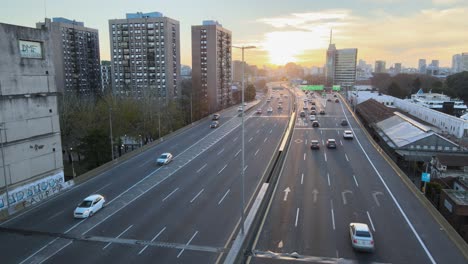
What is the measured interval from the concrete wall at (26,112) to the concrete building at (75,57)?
7144cm

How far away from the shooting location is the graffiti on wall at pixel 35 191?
26942 mm

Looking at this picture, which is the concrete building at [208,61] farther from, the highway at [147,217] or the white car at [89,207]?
the white car at [89,207]

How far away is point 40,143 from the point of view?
31344 millimetres

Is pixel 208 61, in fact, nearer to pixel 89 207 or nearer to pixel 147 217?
pixel 89 207

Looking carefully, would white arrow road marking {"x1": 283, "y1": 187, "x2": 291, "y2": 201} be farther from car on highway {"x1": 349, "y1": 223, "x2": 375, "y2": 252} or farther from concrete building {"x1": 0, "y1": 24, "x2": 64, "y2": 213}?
concrete building {"x1": 0, "y1": 24, "x2": 64, "y2": 213}

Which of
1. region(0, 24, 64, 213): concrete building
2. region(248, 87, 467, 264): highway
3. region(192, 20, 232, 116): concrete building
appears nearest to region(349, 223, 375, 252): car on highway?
region(248, 87, 467, 264): highway

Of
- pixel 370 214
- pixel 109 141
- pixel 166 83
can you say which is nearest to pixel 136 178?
pixel 109 141

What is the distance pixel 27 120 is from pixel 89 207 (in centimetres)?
1181

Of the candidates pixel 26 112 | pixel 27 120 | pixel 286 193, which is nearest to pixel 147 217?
pixel 286 193

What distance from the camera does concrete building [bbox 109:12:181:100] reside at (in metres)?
102

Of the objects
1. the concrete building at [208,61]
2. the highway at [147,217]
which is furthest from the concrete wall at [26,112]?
the concrete building at [208,61]

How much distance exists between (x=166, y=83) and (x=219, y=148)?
62536 mm

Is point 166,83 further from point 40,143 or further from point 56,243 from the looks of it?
point 56,243

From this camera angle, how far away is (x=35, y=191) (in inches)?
1148
